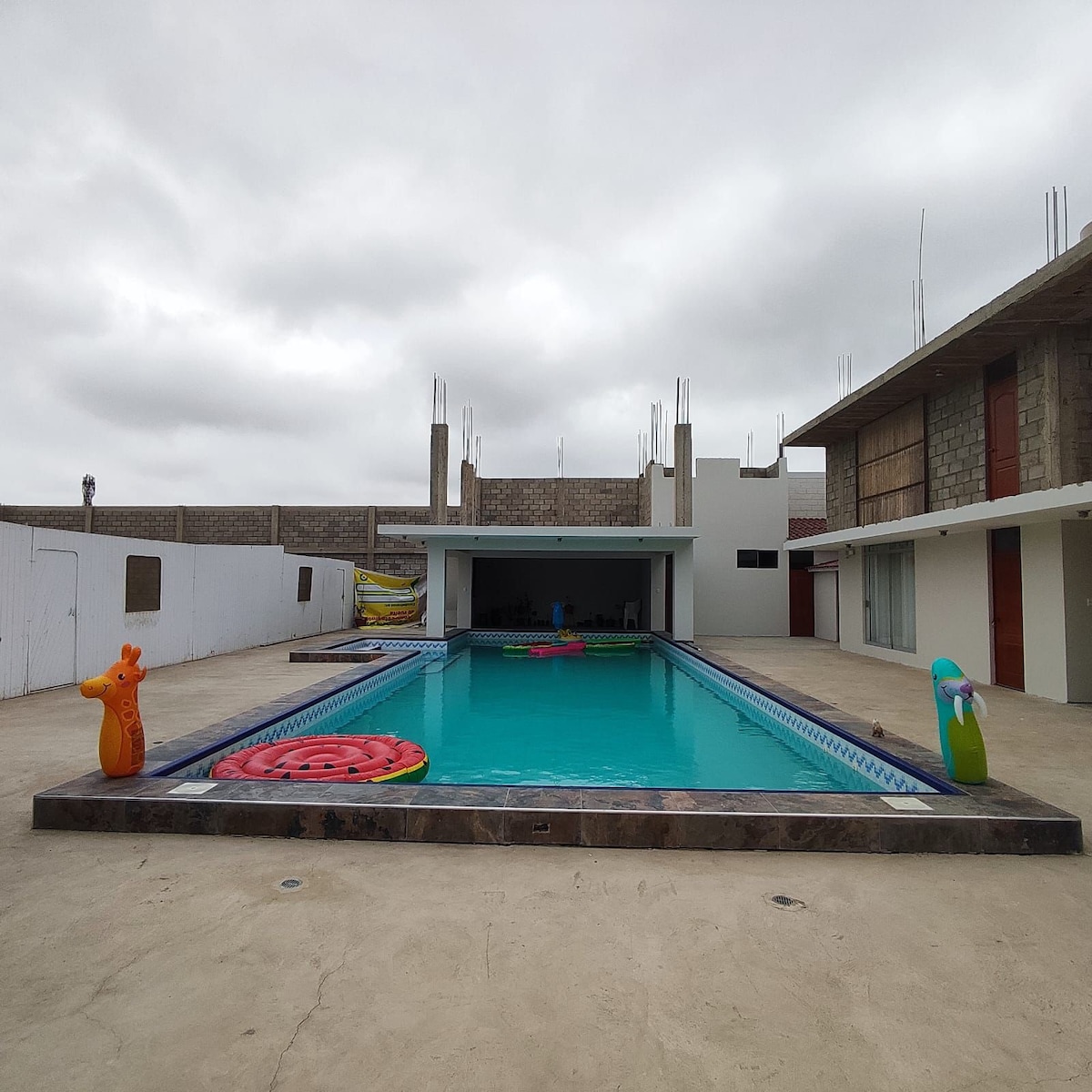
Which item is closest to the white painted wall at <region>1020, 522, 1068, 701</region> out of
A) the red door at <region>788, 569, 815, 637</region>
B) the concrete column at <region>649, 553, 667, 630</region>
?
the red door at <region>788, 569, 815, 637</region>

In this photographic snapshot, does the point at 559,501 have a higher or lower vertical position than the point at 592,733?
higher

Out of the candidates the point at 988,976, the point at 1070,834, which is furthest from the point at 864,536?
the point at 988,976

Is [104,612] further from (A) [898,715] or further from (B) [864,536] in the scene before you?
(B) [864,536]

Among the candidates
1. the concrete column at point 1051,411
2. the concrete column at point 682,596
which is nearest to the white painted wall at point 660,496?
the concrete column at point 682,596

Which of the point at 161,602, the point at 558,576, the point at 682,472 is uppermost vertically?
the point at 682,472

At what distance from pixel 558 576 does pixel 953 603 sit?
14409mm

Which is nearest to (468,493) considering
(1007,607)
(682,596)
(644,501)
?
(644,501)

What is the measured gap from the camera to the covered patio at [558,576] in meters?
14.8

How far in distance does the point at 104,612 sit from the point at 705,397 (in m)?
17.3

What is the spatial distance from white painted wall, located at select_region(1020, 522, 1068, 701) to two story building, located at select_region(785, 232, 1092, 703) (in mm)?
18

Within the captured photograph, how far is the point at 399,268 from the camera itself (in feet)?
39.7

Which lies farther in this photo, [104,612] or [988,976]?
[104,612]

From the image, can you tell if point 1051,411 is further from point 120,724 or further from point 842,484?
point 120,724

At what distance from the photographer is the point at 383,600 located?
19.6 metres
